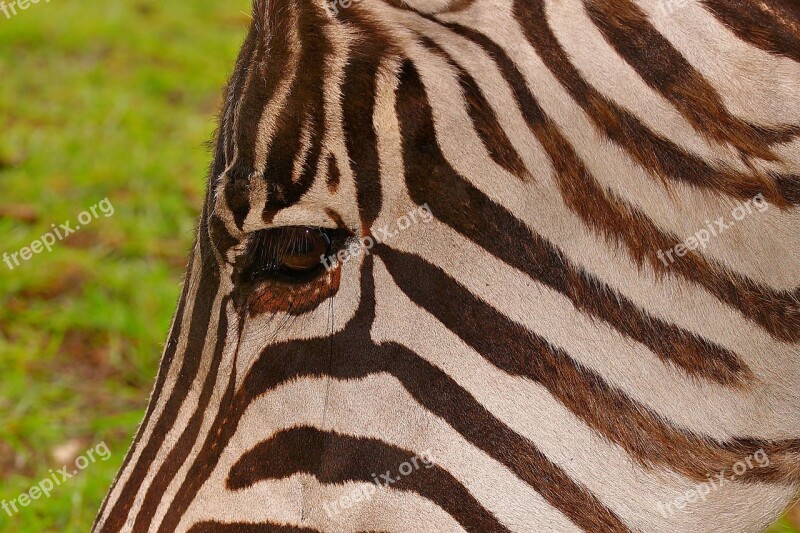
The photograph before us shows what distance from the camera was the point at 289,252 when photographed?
200 centimetres

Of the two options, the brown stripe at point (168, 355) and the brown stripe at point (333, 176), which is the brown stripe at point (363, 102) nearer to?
the brown stripe at point (333, 176)

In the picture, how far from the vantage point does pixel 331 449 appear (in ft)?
6.55

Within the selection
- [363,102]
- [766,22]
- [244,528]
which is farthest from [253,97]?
[766,22]

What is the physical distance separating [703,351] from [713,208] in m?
0.31

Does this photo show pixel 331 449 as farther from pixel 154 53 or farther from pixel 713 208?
pixel 154 53

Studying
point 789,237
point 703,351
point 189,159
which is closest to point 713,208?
point 789,237

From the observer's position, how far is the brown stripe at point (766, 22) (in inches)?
73.0

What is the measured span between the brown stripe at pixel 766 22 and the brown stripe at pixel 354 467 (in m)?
1.13

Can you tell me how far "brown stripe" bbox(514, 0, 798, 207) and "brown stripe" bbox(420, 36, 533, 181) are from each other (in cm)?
16

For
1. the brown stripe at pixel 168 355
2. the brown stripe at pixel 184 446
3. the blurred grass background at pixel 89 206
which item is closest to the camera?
the brown stripe at pixel 184 446

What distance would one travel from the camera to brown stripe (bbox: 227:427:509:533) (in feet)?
6.45

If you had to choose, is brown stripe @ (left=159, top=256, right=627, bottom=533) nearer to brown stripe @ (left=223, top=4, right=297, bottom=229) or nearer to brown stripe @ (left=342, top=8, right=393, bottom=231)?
brown stripe @ (left=342, top=8, right=393, bottom=231)

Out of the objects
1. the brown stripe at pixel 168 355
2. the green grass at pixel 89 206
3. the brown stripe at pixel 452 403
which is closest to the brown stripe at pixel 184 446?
the brown stripe at pixel 168 355

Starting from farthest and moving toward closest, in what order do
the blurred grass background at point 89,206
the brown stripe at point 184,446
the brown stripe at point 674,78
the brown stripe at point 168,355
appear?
1. the blurred grass background at point 89,206
2. the brown stripe at point 168,355
3. the brown stripe at point 184,446
4. the brown stripe at point 674,78
